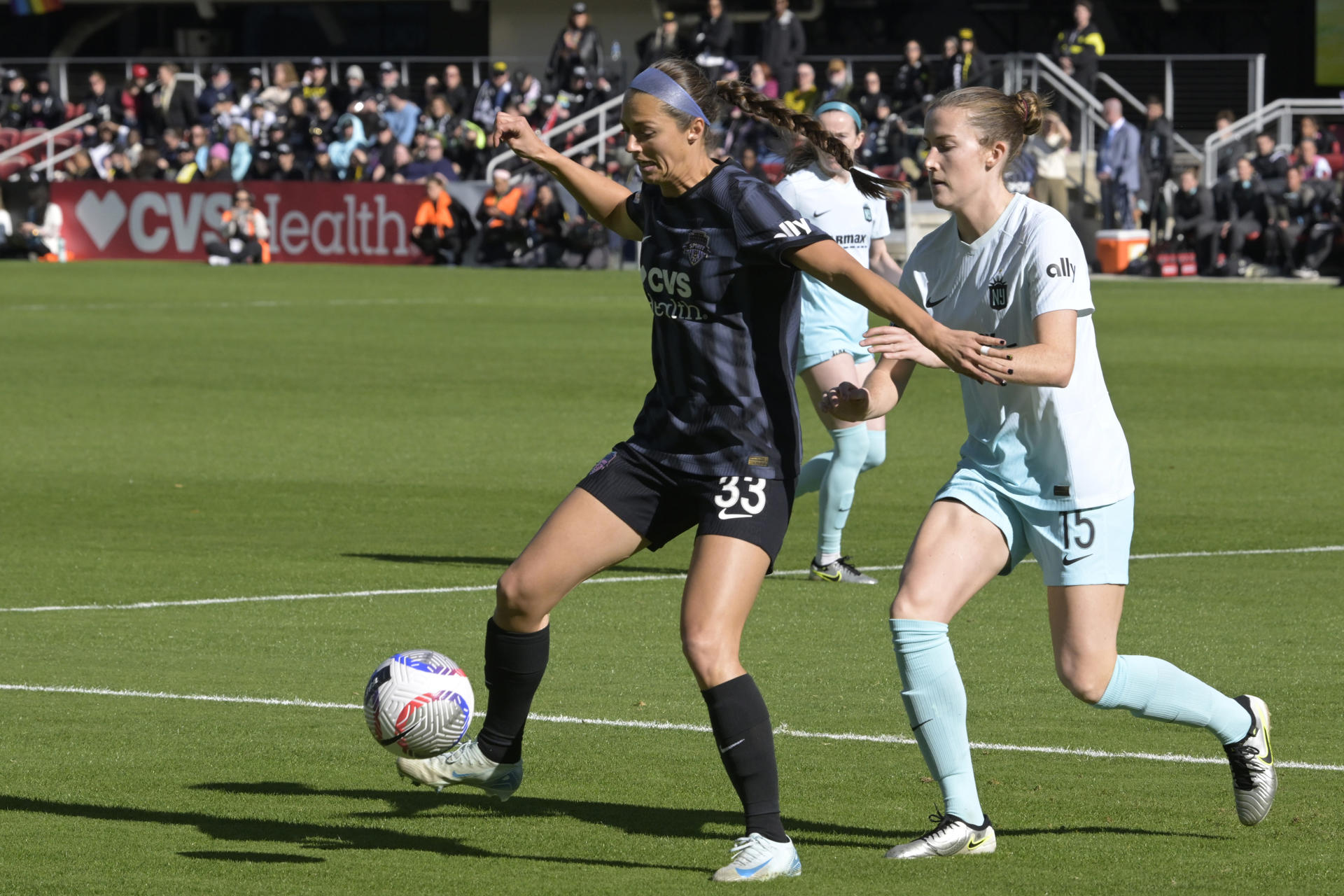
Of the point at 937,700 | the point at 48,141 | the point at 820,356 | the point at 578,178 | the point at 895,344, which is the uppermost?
the point at 48,141

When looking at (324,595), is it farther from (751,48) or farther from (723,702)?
(751,48)

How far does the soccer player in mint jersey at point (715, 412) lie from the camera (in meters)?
5.26

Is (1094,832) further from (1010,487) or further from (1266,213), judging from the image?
(1266,213)

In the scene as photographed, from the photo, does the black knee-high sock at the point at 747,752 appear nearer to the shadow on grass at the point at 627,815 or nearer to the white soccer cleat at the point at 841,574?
the shadow on grass at the point at 627,815

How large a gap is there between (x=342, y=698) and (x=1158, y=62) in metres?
32.2

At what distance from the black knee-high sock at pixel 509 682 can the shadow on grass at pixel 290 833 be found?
0.95 ft

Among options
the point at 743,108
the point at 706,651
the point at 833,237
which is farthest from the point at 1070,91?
the point at 706,651

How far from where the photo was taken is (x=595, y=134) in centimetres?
3922

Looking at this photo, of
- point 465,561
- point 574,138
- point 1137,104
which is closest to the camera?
point 465,561

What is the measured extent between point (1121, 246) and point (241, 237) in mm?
15167

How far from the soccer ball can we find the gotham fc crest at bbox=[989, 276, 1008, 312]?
5.86 ft

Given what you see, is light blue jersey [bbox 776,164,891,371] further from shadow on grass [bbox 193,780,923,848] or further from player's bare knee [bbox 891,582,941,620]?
player's bare knee [bbox 891,582,941,620]

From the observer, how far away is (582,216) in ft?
119

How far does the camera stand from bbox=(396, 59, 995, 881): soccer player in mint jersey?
5262 mm
